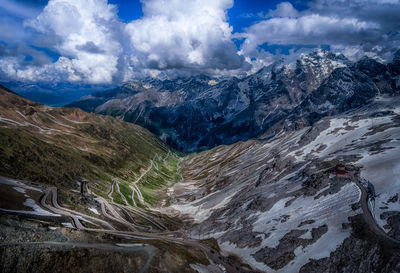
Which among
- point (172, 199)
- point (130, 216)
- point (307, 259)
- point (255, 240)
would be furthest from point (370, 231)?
point (172, 199)

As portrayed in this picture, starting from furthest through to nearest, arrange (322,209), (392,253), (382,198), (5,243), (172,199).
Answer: (172,199)
(322,209)
(382,198)
(392,253)
(5,243)

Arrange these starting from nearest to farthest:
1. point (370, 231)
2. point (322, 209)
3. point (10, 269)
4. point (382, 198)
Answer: point (10, 269) → point (370, 231) → point (382, 198) → point (322, 209)

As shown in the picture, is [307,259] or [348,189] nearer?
[307,259]

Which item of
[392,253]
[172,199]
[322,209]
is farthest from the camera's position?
[172,199]

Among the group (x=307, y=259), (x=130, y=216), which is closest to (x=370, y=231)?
(x=307, y=259)

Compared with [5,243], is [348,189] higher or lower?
lower

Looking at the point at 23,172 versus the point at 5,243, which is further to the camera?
the point at 23,172

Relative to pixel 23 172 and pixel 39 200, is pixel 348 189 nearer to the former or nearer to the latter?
pixel 39 200

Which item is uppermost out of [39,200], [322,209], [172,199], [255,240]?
[39,200]

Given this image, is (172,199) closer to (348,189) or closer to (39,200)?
(39,200)
